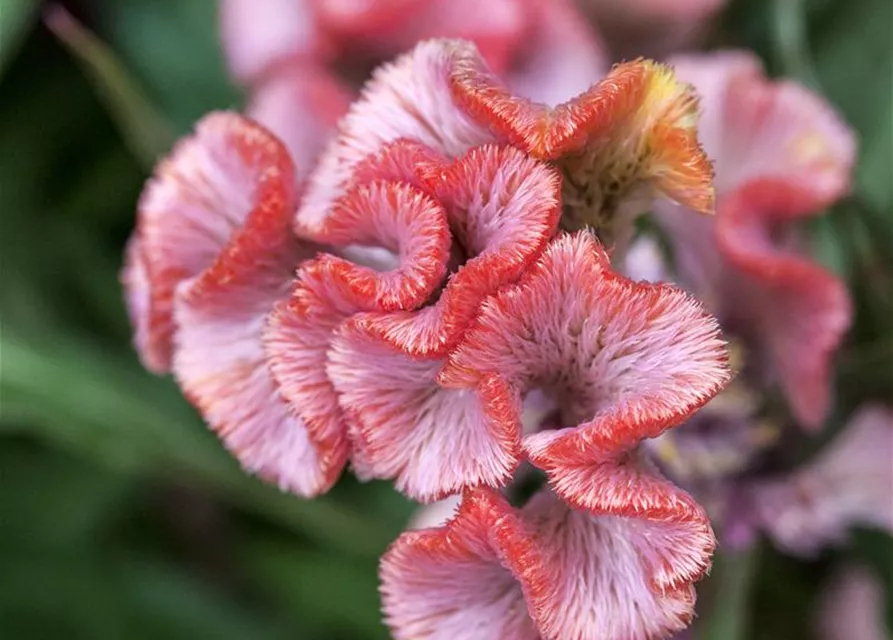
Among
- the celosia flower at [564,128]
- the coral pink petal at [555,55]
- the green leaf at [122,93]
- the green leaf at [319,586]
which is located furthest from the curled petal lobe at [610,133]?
the green leaf at [319,586]

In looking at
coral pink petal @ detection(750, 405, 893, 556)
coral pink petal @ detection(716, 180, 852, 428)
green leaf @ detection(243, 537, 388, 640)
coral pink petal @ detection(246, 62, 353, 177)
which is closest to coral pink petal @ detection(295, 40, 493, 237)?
coral pink petal @ detection(246, 62, 353, 177)

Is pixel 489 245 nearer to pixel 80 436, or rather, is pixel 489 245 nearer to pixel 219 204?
pixel 219 204

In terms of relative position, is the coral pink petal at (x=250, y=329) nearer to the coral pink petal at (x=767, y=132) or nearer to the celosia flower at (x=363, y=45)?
the celosia flower at (x=363, y=45)

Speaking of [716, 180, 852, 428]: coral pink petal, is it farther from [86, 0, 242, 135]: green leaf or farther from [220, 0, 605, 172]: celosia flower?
[86, 0, 242, 135]: green leaf

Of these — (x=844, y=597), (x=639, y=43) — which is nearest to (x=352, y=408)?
(x=639, y=43)

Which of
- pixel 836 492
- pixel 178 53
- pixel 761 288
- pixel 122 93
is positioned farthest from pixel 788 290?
pixel 178 53
